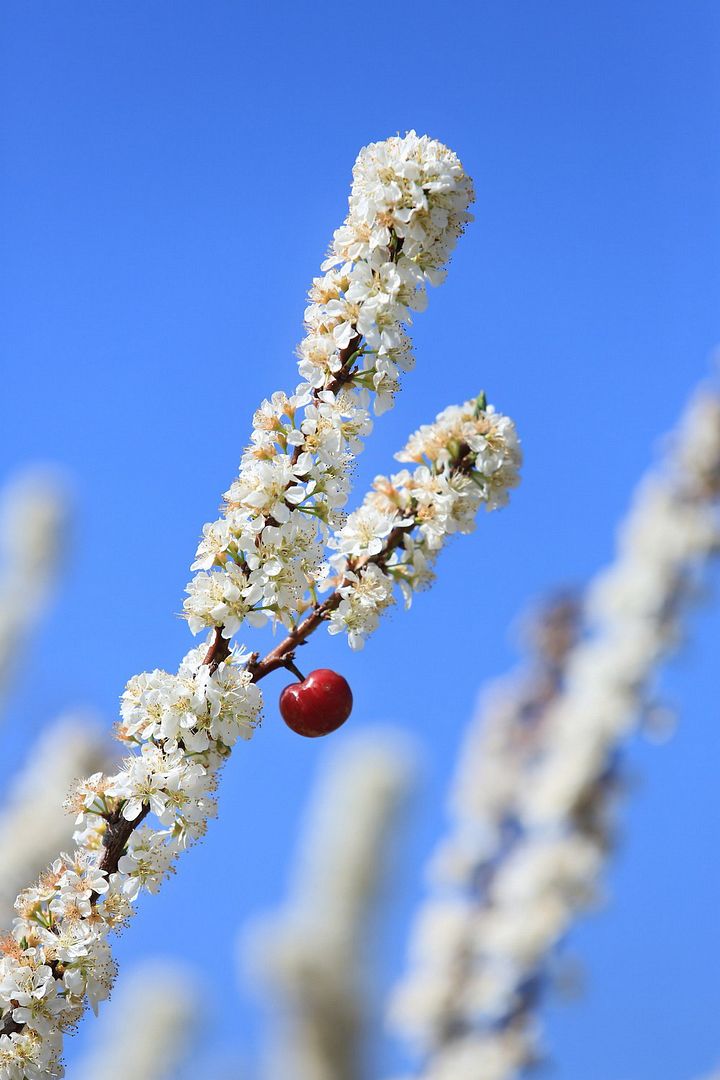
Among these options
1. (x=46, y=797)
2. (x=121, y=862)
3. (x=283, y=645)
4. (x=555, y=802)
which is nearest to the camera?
(x=121, y=862)

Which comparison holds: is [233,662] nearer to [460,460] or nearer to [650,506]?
[460,460]

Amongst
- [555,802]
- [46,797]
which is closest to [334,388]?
[555,802]

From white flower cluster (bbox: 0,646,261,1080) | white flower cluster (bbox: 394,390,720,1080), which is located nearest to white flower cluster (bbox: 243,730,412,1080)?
white flower cluster (bbox: 394,390,720,1080)

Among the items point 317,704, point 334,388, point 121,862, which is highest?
point 334,388

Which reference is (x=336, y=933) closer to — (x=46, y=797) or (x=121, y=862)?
(x=46, y=797)

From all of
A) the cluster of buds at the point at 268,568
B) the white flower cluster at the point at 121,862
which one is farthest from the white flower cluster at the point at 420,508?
the white flower cluster at the point at 121,862

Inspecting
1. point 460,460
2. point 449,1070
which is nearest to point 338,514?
point 460,460

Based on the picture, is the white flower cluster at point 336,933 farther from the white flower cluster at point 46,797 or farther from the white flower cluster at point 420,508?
the white flower cluster at point 420,508

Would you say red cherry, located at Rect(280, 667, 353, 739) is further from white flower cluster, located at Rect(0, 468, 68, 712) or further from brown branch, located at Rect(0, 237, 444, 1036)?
white flower cluster, located at Rect(0, 468, 68, 712)
